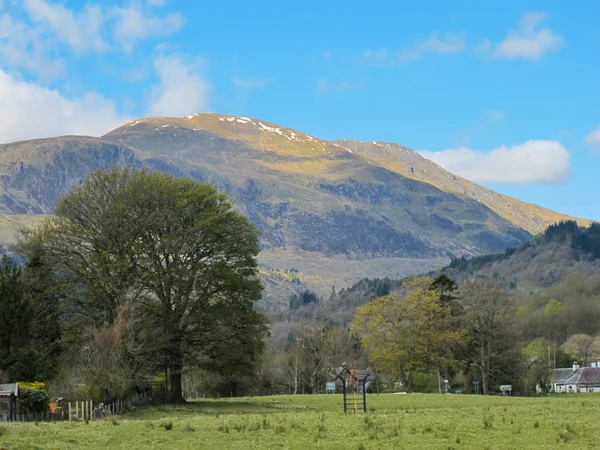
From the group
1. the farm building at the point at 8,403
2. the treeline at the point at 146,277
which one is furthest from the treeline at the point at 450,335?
the farm building at the point at 8,403

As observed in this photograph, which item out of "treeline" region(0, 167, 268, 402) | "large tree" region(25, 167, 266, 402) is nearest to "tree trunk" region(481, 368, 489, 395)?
"treeline" region(0, 167, 268, 402)

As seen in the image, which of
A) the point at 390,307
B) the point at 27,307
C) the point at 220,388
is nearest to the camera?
the point at 27,307

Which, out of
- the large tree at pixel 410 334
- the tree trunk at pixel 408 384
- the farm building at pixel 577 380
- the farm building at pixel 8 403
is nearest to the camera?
the farm building at pixel 8 403

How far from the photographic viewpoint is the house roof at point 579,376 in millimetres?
135250

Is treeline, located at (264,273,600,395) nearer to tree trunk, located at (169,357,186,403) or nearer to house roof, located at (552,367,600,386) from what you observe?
house roof, located at (552,367,600,386)

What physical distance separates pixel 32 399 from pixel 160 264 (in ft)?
72.5

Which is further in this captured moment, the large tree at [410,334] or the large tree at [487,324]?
the large tree at [487,324]

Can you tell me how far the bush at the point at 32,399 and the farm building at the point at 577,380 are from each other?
107 meters

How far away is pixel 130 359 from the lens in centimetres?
5891

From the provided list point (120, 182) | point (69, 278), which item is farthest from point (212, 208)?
point (69, 278)

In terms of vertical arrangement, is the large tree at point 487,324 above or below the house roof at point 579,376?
above

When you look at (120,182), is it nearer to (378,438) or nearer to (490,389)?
(378,438)

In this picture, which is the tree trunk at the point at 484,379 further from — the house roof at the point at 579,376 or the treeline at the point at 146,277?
the house roof at the point at 579,376

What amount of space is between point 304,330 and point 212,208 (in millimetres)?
76065
